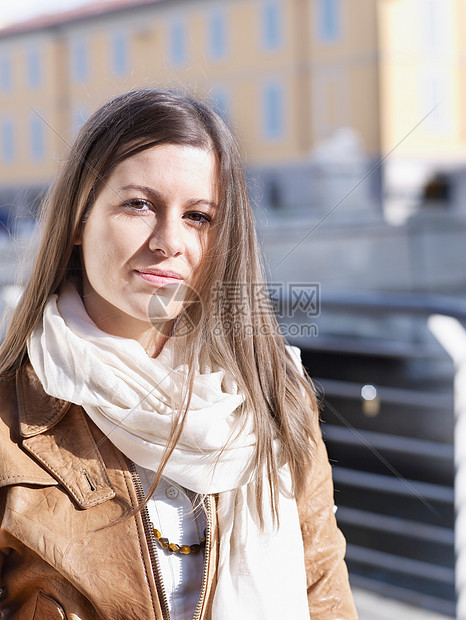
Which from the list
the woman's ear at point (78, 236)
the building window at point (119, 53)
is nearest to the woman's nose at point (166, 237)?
the woman's ear at point (78, 236)

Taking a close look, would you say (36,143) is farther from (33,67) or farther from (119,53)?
(119,53)

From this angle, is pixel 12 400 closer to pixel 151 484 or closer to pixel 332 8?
pixel 151 484

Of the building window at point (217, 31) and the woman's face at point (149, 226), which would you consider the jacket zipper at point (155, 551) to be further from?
the building window at point (217, 31)

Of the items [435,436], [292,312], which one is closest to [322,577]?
[292,312]

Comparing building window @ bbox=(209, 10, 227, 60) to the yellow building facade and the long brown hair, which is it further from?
the long brown hair

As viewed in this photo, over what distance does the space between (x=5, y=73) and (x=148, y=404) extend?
84.5 feet

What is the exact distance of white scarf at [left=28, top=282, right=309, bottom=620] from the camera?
1.00 meters

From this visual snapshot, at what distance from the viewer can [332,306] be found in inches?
91.3

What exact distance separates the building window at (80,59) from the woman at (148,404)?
23.3 metres

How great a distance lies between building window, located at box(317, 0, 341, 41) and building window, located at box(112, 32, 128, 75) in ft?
20.1

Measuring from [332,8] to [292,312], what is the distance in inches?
798

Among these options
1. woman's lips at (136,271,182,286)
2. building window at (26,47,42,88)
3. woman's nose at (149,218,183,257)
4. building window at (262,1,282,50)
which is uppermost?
building window at (262,1,282,50)

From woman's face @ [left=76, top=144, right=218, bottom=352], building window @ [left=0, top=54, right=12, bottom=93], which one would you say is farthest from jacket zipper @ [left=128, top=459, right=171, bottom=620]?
building window @ [left=0, top=54, right=12, bottom=93]

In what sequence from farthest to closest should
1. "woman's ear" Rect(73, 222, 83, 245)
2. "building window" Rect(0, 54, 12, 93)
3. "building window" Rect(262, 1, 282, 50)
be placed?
"building window" Rect(0, 54, 12, 93) < "building window" Rect(262, 1, 282, 50) < "woman's ear" Rect(73, 222, 83, 245)
